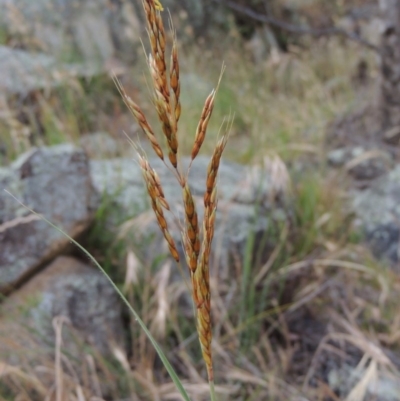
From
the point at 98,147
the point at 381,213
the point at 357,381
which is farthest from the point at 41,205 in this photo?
the point at 381,213

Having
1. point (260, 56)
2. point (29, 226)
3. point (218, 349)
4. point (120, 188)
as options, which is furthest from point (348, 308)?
point (260, 56)

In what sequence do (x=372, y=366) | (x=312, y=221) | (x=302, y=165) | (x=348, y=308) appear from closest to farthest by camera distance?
1. (x=372, y=366)
2. (x=348, y=308)
3. (x=312, y=221)
4. (x=302, y=165)

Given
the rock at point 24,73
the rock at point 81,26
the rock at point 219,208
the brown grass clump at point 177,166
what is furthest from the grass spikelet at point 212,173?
the rock at point 81,26

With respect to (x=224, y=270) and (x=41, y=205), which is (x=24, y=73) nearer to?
(x=41, y=205)

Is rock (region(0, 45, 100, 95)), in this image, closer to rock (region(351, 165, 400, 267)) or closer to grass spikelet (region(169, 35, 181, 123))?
rock (region(351, 165, 400, 267))

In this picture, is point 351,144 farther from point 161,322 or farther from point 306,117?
point 161,322

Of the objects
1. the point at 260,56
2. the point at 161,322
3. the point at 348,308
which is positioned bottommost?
the point at 348,308

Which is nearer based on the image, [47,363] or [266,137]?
[47,363]

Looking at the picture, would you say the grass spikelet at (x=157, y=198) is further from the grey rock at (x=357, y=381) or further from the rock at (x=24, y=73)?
the rock at (x=24, y=73)
